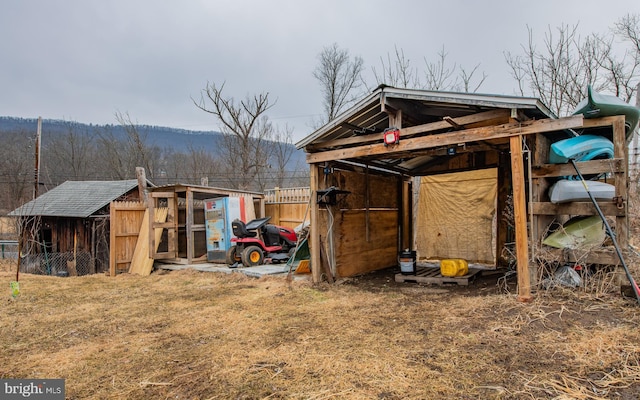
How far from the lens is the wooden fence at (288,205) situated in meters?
9.98

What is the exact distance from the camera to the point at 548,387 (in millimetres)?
2135

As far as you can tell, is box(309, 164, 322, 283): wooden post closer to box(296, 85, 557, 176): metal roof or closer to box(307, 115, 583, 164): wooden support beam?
box(307, 115, 583, 164): wooden support beam

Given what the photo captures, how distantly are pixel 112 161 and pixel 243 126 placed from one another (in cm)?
1081

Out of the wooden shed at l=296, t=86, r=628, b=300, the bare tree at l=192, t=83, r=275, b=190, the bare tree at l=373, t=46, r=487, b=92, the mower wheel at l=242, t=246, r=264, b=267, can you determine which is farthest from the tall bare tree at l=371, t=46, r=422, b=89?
the mower wheel at l=242, t=246, r=264, b=267

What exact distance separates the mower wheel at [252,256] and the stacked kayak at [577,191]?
569 cm

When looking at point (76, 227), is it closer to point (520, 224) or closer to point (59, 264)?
point (59, 264)

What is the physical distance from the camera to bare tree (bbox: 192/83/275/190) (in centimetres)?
1728

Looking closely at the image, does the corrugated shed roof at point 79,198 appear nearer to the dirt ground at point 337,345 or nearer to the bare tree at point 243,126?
the bare tree at point 243,126

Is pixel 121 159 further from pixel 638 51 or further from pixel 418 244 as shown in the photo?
pixel 638 51

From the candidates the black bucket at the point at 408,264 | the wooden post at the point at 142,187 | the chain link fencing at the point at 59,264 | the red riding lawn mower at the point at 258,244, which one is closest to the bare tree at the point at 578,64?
the black bucket at the point at 408,264

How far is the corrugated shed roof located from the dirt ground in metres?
6.97

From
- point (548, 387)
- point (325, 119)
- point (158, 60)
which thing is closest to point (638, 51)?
point (325, 119)

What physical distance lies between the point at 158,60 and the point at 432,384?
20920mm

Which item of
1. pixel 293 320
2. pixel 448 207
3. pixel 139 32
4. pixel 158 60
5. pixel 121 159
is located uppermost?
pixel 158 60
